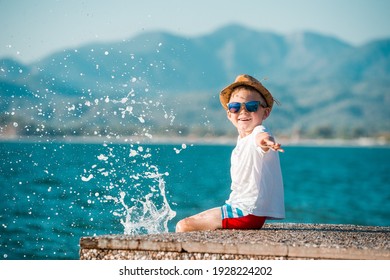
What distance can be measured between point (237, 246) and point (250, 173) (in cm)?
119

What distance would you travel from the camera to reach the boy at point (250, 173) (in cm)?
744

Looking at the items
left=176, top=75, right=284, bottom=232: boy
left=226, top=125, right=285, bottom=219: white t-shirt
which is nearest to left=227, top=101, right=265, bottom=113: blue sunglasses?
left=176, top=75, right=284, bottom=232: boy

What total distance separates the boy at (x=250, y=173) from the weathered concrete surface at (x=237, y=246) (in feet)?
0.68

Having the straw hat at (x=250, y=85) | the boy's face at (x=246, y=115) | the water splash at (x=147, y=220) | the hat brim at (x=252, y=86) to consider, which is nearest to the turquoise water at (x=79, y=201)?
the water splash at (x=147, y=220)

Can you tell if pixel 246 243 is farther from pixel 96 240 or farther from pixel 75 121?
pixel 75 121

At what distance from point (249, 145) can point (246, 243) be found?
1352 mm

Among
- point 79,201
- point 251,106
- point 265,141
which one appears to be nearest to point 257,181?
point 265,141

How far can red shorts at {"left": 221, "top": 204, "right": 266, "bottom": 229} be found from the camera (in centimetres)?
757

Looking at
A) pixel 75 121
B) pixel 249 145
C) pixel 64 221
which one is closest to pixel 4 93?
pixel 75 121

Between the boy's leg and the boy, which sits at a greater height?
the boy

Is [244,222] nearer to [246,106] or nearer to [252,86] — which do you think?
[246,106]

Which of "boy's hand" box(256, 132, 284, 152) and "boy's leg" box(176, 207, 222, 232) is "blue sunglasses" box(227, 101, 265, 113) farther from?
"boy's leg" box(176, 207, 222, 232)

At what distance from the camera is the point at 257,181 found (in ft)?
24.4
